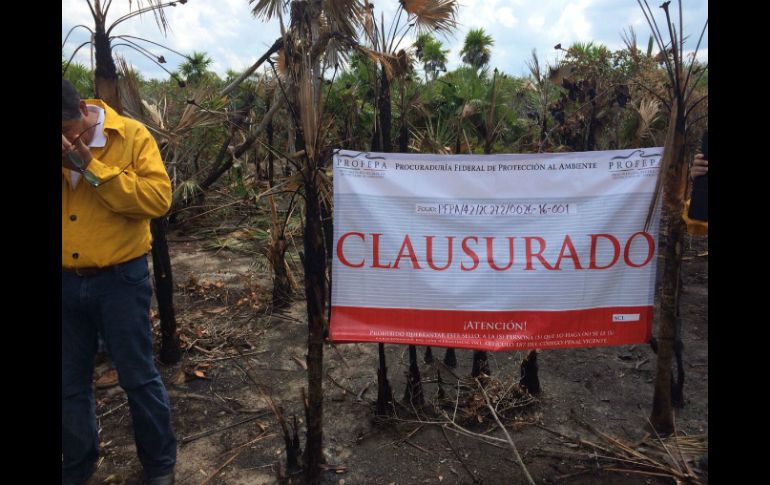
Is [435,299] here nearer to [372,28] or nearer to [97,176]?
[97,176]

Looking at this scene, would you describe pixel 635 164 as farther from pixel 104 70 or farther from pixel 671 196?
pixel 104 70

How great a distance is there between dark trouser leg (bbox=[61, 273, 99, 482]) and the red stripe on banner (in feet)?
4.29

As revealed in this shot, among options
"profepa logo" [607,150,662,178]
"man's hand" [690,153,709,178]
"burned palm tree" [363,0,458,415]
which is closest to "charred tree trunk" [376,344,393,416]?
"burned palm tree" [363,0,458,415]

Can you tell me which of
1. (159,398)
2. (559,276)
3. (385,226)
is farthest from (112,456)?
(559,276)

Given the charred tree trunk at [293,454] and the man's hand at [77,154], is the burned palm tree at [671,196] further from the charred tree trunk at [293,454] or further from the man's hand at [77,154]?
the man's hand at [77,154]

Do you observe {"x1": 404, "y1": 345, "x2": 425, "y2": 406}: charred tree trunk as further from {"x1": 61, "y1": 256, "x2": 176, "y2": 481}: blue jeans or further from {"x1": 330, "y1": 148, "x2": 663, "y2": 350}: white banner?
{"x1": 61, "y1": 256, "x2": 176, "y2": 481}: blue jeans

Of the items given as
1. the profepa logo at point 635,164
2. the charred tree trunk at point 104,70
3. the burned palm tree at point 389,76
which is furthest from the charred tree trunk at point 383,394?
the charred tree trunk at point 104,70

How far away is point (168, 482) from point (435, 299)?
1843 mm

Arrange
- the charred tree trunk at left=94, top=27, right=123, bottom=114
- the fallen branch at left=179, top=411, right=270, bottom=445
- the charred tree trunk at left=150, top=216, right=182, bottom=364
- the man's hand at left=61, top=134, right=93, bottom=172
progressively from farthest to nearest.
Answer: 1. the charred tree trunk at left=150, top=216, right=182, bottom=364
2. the charred tree trunk at left=94, top=27, right=123, bottom=114
3. the fallen branch at left=179, top=411, right=270, bottom=445
4. the man's hand at left=61, top=134, right=93, bottom=172

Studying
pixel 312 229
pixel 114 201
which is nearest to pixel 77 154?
pixel 114 201

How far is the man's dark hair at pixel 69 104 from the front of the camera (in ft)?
8.51

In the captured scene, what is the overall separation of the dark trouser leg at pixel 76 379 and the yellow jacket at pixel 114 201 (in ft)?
0.66

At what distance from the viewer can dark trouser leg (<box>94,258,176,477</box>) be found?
275 centimetres
